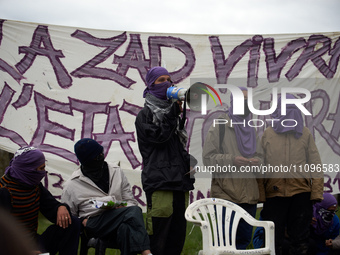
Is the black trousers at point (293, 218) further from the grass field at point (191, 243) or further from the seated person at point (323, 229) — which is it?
the grass field at point (191, 243)

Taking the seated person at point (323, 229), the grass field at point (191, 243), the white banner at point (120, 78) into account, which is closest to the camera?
the seated person at point (323, 229)

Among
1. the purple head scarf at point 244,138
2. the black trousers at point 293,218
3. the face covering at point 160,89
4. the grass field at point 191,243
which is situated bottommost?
the grass field at point 191,243

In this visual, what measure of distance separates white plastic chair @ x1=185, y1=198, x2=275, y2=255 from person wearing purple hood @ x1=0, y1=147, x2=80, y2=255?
0.81 metres

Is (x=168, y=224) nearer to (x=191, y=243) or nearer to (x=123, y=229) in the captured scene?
(x=123, y=229)

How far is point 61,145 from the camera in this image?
15.1 ft

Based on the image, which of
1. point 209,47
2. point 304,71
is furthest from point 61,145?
point 304,71

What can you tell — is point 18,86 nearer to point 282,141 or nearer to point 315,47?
point 282,141

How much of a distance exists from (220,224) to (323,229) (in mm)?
1232

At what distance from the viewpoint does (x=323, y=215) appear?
3967mm

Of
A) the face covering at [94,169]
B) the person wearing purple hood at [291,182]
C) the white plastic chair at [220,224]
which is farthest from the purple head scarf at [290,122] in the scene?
the face covering at [94,169]

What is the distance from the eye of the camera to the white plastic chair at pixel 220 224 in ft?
9.58

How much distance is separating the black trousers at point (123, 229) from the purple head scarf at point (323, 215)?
1676 mm

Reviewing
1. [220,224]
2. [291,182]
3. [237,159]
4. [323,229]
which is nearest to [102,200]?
[220,224]

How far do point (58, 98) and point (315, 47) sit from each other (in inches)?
109
